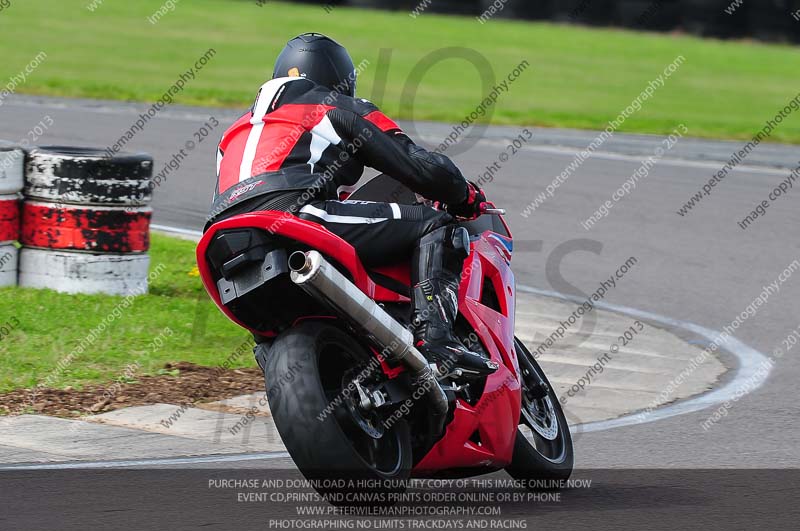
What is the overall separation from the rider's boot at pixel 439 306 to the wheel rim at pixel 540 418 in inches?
25.0

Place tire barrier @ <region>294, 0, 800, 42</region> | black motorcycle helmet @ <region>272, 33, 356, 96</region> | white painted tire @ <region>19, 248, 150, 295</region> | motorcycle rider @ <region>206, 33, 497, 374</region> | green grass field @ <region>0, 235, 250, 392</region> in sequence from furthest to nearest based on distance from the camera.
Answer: tire barrier @ <region>294, 0, 800, 42</region>, white painted tire @ <region>19, 248, 150, 295</region>, green grass field @ <region>0, 235, 250, 392</region>, black motorcycle helmet @ <region>272, 33, 356, 96</region>, motorcycle rider @ <region>206, 33, 497, 374</region>

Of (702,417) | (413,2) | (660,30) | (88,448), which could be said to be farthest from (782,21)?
(88,448)

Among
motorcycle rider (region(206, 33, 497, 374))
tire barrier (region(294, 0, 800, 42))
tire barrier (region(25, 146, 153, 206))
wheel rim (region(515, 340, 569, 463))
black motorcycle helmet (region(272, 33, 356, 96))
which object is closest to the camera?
motorcycle rider (region(206, 33, 497, 374))

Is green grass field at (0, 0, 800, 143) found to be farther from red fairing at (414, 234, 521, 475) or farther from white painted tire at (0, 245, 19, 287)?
red fairing at (414, 234, 521, 475)

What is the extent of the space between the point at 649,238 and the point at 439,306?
7382 millimetres

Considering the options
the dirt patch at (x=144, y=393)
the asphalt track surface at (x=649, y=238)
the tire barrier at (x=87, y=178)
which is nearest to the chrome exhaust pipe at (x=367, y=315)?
the asphalt track surface at (x=649, y=238)

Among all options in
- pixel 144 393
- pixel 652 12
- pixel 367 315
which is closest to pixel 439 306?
pixel 367 315

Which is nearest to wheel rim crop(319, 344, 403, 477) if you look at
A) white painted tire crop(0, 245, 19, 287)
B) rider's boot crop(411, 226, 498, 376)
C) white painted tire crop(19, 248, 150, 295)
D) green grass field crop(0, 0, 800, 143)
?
rider's boot crop(411, 226, 498, 376)

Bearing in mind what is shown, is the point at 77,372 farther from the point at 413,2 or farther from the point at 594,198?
the point at 413,2

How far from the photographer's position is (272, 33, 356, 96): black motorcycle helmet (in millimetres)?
5473

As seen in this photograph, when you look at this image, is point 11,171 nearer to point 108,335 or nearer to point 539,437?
point 108,335

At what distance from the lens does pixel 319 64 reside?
5.48m

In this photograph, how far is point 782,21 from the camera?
31.3 metres

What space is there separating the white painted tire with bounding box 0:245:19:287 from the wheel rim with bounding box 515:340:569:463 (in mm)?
3974
